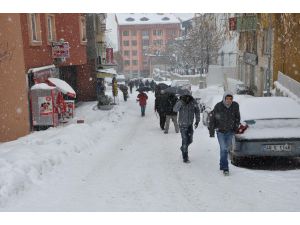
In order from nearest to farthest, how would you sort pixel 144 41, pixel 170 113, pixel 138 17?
1. pixel 138 17
2. pixel 170 113
3. pixel 144 41

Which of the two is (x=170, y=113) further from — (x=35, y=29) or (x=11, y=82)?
(x=35, y=29)

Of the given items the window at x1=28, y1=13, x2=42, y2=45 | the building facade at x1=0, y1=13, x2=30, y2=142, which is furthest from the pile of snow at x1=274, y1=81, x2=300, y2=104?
the window at x1=28, y1=13, x2=42, y2=45

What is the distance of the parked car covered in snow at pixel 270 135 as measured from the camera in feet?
21.8

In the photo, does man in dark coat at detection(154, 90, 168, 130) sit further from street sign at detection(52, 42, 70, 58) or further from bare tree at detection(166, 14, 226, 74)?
bare tree at detection(166, 14, 226, 74)

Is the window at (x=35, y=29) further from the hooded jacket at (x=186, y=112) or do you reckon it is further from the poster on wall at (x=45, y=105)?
the hooded jacket at (x=186, y=112)

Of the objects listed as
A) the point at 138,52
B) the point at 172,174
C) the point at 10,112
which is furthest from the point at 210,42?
the point at 172,174

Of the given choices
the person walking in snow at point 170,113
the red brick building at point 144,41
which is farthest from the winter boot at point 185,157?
the red brick building at point 144,41

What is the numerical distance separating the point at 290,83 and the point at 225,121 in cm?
947

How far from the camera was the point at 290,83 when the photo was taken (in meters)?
14.7

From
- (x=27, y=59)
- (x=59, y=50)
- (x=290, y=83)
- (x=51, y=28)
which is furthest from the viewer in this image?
(x=51, y=28)

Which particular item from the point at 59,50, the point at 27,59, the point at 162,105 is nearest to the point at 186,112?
the point at 162,105

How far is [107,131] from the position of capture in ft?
41.5

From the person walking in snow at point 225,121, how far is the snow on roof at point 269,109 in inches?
24.8

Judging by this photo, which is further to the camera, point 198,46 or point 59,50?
point 198,46
